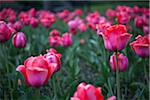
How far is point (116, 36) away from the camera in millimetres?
1401

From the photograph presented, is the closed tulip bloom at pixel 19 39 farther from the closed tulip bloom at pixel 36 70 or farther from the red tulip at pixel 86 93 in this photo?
the red tulip at pixel 86 93

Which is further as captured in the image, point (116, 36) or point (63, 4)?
point (63, 4)

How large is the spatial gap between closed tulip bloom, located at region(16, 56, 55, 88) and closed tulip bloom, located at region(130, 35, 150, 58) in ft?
1.70

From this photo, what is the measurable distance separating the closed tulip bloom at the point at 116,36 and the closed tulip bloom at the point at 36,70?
343mm

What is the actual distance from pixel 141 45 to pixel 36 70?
2.01ft

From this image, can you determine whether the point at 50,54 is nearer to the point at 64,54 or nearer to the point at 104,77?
the point at 104,77

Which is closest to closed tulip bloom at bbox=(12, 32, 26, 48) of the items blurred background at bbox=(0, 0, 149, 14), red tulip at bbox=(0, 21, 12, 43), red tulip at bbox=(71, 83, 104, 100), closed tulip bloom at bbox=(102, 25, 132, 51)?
red tulip at bbox=(0, 21, 12, 43)

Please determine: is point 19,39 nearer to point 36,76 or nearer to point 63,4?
point 36,76

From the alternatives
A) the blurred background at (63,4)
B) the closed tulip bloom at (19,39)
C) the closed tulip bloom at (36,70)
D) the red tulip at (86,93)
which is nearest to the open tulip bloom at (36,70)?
the closed tulip bloom at (36,70)

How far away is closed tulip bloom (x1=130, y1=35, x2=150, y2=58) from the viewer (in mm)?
1522

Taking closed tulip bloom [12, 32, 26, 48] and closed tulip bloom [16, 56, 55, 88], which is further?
closed tulip bloom [12, 32, 26, 48]

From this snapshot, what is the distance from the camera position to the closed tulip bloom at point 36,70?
1130 millimetres

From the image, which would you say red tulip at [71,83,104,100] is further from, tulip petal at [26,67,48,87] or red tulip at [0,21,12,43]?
red tulip at [0,21,12,43]

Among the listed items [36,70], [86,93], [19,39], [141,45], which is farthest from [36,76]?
[19,39]
